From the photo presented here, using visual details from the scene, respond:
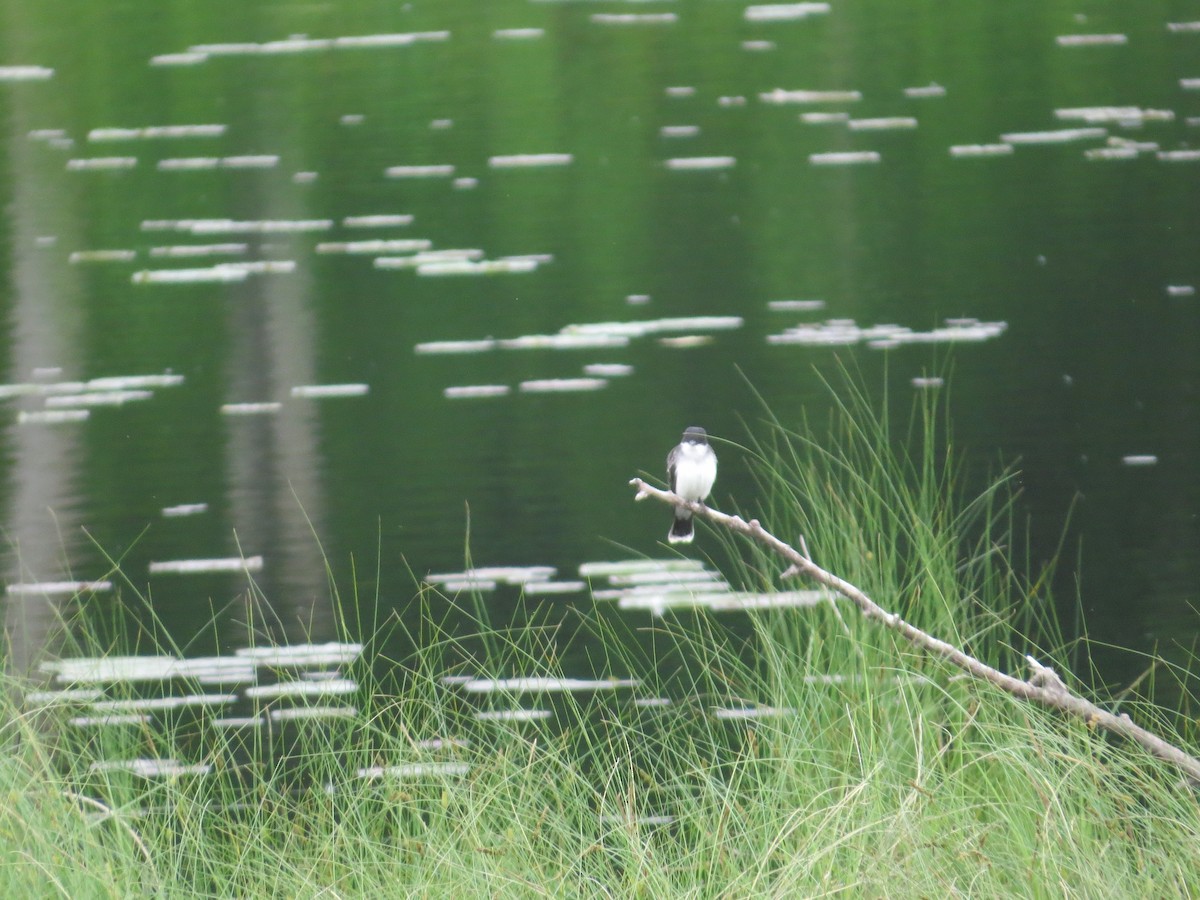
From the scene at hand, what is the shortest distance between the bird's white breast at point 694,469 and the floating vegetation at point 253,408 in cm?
484

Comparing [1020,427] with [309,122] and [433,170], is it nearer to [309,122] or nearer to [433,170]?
[433,170]

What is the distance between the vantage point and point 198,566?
7.02 metres

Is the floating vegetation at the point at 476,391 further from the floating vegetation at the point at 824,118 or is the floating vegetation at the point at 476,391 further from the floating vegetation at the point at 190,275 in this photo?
the floating vegetation at the point at 824,118

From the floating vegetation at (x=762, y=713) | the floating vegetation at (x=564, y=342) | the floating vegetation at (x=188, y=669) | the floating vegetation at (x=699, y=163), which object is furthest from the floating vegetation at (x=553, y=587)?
the floating vegetation at (x=699, y=163)

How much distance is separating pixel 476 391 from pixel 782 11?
9679 mm

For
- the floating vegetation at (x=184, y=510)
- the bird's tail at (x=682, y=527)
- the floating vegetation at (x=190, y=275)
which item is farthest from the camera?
the floating vegetation at (x=190, y=275)

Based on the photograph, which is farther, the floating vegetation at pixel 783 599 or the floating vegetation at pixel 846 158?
the floating vegetation at pixel 846 158

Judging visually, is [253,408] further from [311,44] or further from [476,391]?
[311,44]

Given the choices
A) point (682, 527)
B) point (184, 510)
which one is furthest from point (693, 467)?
point (184, 510)

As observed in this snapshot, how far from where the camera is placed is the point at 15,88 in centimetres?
1602

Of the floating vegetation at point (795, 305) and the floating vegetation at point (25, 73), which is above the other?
the floating vegetation at point (25, 73)

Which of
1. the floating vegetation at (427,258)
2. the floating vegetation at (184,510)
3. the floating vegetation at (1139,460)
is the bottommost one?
the floating vegetation at (184,510)

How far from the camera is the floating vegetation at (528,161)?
1309cm

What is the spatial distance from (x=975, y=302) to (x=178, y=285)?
4921mm
